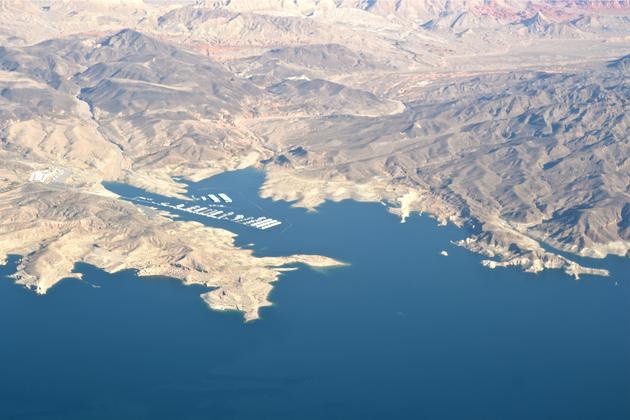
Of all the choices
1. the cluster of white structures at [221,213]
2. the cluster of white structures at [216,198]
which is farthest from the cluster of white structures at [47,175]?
the cluster of white structures at [216,198]

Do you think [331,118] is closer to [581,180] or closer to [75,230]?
[581,180]

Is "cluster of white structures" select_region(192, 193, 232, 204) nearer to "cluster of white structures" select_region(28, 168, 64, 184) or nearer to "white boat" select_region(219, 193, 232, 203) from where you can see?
"white boat" select_region(219, 193, 232, 203)

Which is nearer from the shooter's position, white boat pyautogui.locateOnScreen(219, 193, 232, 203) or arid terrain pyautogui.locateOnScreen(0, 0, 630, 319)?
arid terrain pyautogui.locateOnScreen(0, 0, 630, 319)

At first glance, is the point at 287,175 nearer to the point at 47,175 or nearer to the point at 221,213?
the point at 221,213

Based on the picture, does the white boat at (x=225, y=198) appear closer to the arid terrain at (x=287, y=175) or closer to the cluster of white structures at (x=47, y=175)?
the arid terrain at (x=287, y=175)

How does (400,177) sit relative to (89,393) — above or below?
below

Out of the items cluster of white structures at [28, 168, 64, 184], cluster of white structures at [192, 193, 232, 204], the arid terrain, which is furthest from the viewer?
cluster of white structures at [28, 168, 64, 184]

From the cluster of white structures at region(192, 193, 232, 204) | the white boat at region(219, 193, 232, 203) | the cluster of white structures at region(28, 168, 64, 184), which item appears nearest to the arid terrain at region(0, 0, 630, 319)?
the cluster of white structures at region(28, 168, 64, 184)

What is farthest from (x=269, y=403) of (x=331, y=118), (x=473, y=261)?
(x=331, y=118)
